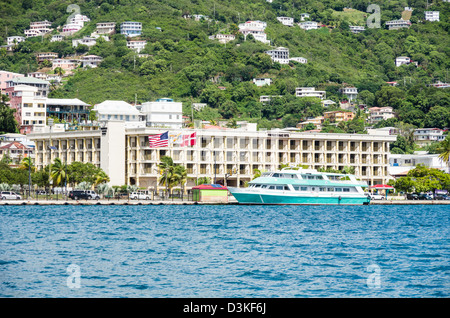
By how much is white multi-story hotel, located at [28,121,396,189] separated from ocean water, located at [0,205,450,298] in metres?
56.1

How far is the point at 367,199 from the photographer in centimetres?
13038

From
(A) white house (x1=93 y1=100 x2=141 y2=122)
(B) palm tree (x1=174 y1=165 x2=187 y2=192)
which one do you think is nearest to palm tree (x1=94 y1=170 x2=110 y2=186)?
(B) palm tree (x1=174 y1=165 x2=187 y2=192)

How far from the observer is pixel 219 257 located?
49812 millimetres

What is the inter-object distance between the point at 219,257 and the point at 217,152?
100832mm

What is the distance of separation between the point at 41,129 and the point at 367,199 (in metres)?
70.5

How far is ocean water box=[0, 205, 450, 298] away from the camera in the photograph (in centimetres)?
3738

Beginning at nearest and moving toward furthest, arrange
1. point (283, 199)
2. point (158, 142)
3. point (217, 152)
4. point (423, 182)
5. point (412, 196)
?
point (283, 199) → point (158, 142) → point (423, 182) → point (412, 196) → point (217, 152)

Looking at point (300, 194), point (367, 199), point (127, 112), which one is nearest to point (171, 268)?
point (300, 194)

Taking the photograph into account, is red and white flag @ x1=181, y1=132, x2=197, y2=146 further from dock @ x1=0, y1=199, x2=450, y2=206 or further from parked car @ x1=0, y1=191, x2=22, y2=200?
parked car @ x1=0, y1=191, x2=22, y2=200

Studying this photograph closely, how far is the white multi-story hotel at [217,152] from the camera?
14535cm

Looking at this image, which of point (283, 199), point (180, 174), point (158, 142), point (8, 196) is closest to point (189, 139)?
point (180, 174)

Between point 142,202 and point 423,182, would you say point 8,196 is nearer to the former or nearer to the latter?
point 142,202

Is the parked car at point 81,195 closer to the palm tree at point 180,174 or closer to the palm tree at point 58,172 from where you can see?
the palm tree at point 58,172
